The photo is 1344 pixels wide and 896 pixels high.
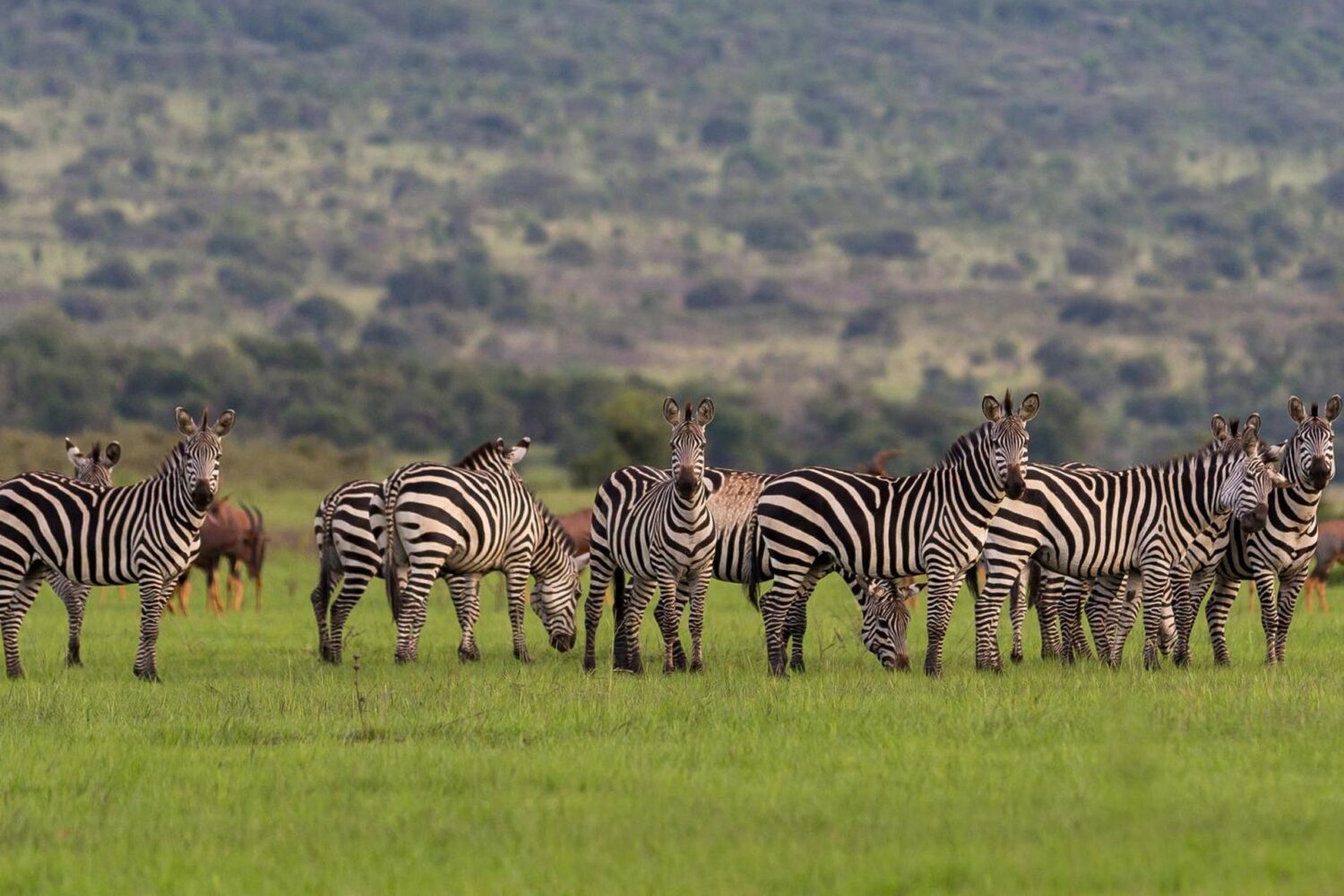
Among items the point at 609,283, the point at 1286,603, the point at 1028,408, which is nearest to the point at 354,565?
the point at 1028,408

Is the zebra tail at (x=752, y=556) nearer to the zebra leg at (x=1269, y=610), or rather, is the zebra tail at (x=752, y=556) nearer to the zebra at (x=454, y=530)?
the zebra at (x=454, y=530)

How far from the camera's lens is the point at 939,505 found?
16250 millimetres

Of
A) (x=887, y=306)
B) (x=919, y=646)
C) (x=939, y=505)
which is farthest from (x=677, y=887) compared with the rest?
(x=887, y=306)

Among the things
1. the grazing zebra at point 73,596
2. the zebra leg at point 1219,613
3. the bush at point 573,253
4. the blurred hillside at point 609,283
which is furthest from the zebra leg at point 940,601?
the bush at point 573,253

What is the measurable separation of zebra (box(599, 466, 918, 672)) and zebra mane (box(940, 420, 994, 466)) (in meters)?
1.46

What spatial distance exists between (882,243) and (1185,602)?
14514 centimetres

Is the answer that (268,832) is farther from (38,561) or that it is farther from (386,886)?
(38,561)

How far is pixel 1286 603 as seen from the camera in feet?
54.5

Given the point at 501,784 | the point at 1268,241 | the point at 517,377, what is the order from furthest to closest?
the point at 1268,241
the point at 517,377
the point at 501,784

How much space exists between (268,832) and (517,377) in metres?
81.5

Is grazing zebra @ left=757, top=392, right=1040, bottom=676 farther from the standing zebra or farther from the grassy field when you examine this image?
the standing zebra

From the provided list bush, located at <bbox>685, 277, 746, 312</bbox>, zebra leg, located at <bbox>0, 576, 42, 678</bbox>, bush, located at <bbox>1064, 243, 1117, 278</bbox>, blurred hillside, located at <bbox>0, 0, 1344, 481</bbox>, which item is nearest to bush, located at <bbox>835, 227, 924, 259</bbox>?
blurred hillside, located at <bbox>0, 0, 1344, 481</bbox>

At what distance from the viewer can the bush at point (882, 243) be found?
15788 centimetres

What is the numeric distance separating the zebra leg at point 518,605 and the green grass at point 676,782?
1.76 metres
